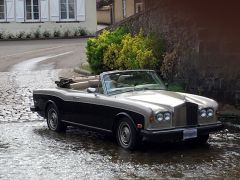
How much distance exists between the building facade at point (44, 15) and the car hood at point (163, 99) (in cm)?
2971

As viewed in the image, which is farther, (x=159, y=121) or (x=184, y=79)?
(x=184, y=79)

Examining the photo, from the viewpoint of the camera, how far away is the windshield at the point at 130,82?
31.2 ft

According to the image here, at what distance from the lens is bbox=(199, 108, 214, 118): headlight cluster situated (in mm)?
8680

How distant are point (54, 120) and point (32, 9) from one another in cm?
2874

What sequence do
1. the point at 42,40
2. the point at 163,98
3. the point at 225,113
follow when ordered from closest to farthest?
the point at 163,98 < the point at 225,113 < the point at 42,40

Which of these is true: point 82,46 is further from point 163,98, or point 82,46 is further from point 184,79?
point 163,98

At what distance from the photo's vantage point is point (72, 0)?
39.0m

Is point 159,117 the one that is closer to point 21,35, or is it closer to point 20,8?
point 21,35

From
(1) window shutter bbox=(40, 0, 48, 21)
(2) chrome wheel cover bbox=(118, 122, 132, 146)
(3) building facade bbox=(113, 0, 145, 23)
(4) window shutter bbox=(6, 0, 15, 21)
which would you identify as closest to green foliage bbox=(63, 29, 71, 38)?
(1) window shutter bbox=(40, 0, 48, 21)

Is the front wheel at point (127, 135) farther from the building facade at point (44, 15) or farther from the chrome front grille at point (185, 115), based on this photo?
the building facade at point (44, 15)

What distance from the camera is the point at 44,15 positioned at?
38.3 m

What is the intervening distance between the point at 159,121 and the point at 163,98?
644 mm

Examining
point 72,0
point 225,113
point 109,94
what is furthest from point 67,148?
point 72,0

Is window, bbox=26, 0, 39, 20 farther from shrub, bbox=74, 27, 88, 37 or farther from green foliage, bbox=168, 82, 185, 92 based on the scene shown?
green foliage, bbox=168, 82, 185, 92
